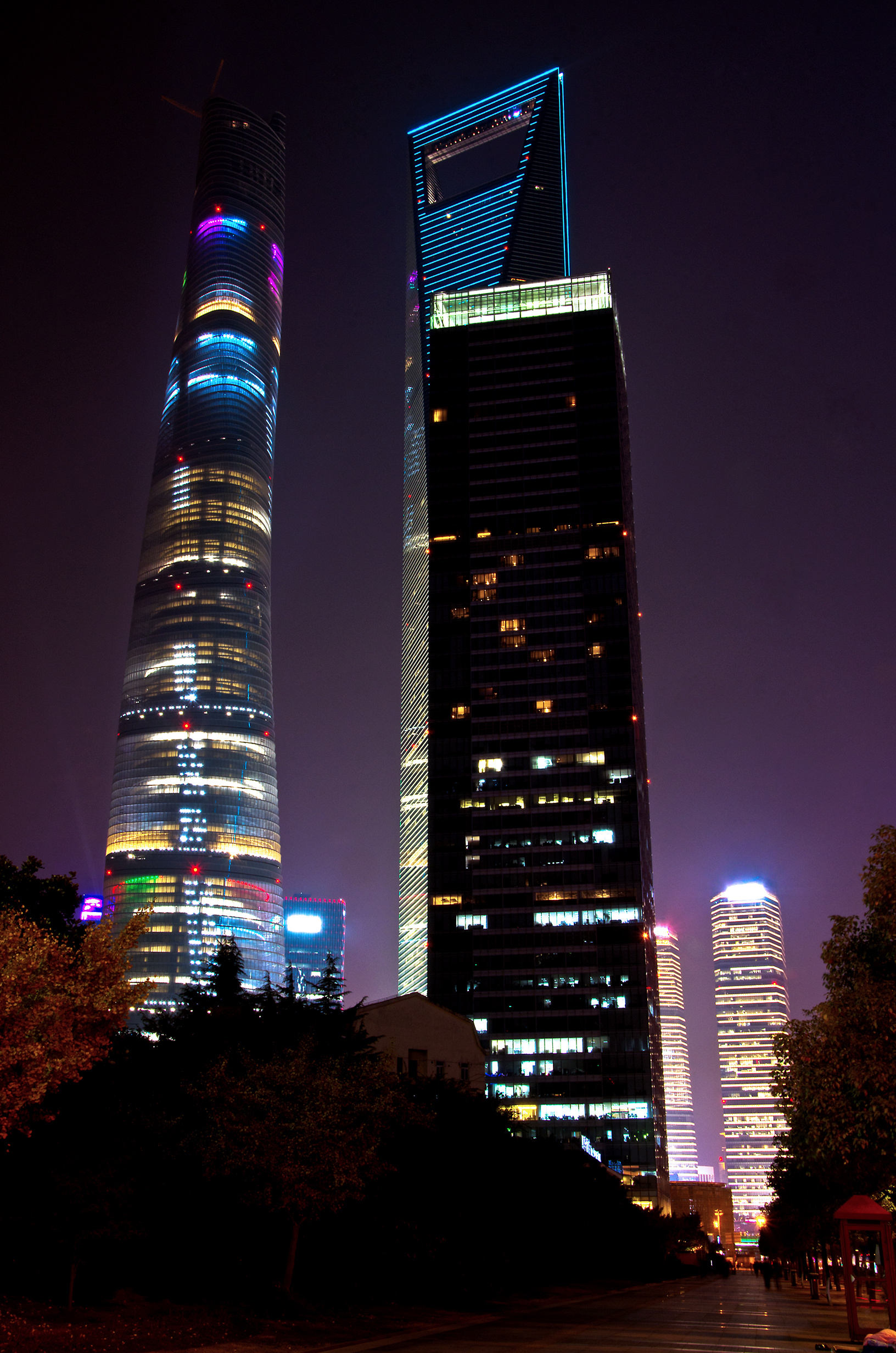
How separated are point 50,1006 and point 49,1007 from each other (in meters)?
0.04

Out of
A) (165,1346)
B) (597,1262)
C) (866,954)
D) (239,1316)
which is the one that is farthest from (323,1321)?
(597,1262)

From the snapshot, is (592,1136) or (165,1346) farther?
(592,1136)

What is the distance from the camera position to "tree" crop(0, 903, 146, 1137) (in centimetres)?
2742

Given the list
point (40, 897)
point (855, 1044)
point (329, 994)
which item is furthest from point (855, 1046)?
point (329, 994)

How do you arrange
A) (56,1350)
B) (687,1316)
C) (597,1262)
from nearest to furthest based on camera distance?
(56,1350), (687,1316), (597,1262)

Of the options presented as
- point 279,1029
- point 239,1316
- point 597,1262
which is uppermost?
point 279,1029

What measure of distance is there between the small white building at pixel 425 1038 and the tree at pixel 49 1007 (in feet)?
192

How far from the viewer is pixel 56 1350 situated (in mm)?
28984

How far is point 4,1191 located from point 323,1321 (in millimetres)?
12135

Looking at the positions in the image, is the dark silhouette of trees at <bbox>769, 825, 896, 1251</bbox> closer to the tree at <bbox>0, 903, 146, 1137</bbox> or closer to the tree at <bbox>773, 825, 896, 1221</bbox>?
the tree at <bbox>773, 825, 896, 1221</bbox>

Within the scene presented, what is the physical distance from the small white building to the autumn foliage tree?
192 feet

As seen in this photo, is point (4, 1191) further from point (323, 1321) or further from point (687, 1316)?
point (687, 1316)

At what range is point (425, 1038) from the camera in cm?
9588

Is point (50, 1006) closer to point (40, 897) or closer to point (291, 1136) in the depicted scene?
point (291, 1136)
